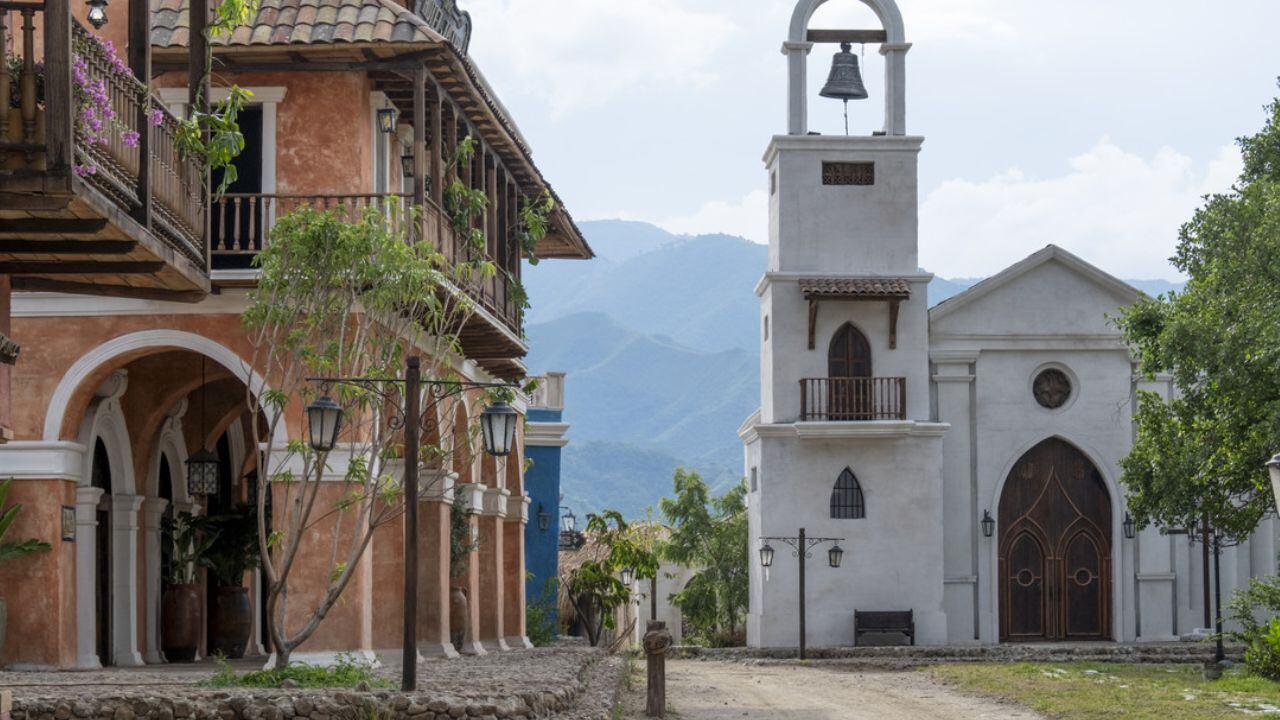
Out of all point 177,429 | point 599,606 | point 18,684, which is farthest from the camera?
point 599,606

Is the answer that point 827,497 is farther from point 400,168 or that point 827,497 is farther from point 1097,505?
point 400,168

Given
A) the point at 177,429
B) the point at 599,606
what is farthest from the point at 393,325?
the point at 599,606

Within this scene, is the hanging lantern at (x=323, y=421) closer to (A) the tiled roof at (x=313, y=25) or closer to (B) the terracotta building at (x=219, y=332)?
(B) the terracotta building at (x=219, y=332)

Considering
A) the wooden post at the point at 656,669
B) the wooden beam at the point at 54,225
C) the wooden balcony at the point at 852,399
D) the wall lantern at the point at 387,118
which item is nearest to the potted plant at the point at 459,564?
the wall lantern at the point at 387,118

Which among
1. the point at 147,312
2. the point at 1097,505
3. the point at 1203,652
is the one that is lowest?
the point at 1203,652

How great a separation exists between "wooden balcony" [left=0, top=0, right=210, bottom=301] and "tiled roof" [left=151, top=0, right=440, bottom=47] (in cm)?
732

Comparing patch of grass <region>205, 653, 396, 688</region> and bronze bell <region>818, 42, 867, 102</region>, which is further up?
bronze bell <region>818, 42, 867, 102</region>

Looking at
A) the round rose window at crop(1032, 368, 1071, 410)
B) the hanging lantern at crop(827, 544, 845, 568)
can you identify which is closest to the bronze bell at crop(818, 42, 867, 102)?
the round rose window at crop(1032, 368, 1071, 410)

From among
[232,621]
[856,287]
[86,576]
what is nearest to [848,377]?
[856,287]

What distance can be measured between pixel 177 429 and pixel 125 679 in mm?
8122

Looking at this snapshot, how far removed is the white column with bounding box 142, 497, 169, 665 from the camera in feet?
77.2

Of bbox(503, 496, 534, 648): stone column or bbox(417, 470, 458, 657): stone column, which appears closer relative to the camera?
bbox(417, 470, 458, 657): stone column

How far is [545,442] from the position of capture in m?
38.5

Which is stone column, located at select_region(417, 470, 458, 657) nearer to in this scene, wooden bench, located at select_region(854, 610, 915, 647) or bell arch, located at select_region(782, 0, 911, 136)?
wooden bench, located at select_region(854, 610, 915, 647)
